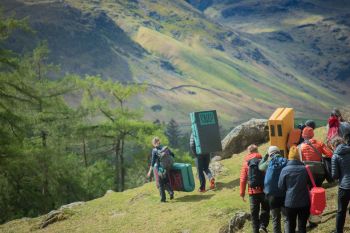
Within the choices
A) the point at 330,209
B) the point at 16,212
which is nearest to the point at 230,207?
the point at 330,209

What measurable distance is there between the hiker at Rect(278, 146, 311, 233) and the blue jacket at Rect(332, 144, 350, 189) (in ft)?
2.99

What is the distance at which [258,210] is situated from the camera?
14.5m

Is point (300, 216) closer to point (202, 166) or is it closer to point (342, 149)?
point (342, 149)

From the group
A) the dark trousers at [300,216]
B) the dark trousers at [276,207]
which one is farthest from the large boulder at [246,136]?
the dark trousers at [300,216]

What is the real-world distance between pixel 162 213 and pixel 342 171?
31.3 ft

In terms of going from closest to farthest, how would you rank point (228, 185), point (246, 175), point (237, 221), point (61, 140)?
point (246, 175) < point (237, 221) < point (228, 185) < point (61, 140)

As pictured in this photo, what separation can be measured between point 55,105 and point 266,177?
3621cm

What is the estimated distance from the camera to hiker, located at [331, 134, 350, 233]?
1264cm

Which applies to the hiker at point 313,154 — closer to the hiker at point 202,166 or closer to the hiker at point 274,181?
the hiker at point 274,181

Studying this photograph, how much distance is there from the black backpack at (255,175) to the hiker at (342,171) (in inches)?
87.7

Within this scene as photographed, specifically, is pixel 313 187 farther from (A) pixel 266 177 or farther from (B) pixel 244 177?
(B) pixel 244 177

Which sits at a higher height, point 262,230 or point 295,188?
point 295,188

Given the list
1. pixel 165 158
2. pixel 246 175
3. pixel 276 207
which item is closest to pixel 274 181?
pixel 276 207

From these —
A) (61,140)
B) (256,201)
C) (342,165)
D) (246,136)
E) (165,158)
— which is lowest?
(61,140)
